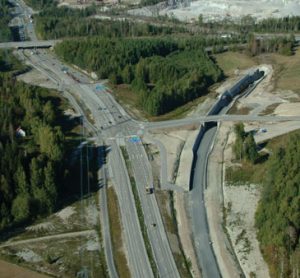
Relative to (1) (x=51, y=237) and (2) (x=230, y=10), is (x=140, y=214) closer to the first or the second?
(1) (x=51, y=237)

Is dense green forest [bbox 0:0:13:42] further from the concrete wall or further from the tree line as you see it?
the concrete wall

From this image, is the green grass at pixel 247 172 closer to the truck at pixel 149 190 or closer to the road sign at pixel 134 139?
the truck at pixel 149 190

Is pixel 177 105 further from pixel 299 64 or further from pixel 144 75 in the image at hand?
pixel 299 64

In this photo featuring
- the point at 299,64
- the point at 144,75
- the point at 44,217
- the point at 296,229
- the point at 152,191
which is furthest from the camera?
the point at 299,64

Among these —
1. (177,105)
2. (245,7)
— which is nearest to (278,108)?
(177,105)

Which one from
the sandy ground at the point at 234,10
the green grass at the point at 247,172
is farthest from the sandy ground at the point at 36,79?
the sandy ground at the point at 234,10

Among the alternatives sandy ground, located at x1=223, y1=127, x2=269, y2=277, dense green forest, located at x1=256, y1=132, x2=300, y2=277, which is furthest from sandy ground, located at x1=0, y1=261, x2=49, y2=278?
dense green forest, located at x1=256, y1=132, x2=300, y2=277

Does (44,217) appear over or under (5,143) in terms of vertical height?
under
